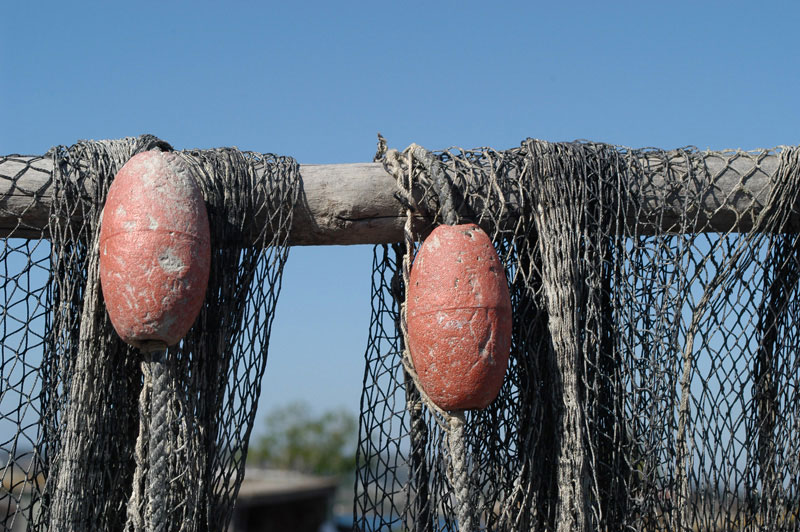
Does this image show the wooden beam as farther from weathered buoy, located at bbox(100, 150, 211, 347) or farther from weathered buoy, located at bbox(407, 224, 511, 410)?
weathered buoy, located at bbox(100, 150, 211, 347)

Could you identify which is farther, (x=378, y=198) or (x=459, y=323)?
(x=378, y=198)

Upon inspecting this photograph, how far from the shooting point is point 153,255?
290cm

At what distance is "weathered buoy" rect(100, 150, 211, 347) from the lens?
9.46 ft

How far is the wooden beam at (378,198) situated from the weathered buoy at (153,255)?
27.0 inches

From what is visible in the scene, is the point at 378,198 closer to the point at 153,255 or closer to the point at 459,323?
the point at 459,323

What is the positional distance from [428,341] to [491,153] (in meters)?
1.10

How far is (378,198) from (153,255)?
3.54 feet

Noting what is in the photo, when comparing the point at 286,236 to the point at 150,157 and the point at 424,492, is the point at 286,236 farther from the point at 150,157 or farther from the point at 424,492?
the point at 424,492

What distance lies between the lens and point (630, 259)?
11.5 ft

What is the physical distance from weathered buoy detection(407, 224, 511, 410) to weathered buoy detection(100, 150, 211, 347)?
857 mm

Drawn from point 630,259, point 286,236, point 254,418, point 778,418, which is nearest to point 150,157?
point 286,236

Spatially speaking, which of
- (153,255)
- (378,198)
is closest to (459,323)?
(378,198)

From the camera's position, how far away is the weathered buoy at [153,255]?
288cm

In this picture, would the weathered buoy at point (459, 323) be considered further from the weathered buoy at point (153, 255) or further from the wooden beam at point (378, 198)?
the weathered buoy at point (153, 255)
